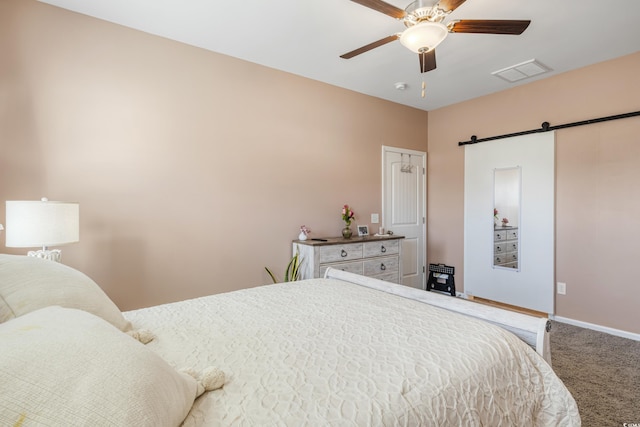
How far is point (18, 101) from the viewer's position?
2107 millimetres

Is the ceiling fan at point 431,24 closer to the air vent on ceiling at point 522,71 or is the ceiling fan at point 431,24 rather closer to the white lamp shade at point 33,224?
the air vent on ceiling at point 522,71

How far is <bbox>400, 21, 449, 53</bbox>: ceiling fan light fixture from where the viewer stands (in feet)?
5.83

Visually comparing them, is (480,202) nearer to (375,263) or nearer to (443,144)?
(443,144)

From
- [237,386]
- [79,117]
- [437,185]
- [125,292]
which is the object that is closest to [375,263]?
[437,185]

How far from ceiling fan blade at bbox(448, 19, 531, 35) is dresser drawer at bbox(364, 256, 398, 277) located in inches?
89.7

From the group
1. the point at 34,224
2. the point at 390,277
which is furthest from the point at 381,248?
the point at 34,224

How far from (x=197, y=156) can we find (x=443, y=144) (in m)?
3.42

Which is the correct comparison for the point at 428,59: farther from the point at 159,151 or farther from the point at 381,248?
the point at 159,151

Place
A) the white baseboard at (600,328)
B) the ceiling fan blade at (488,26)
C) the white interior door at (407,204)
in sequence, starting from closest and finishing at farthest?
1. the ceiling fan blade at (488,26)
2. the white baseboard at (600,328)
3. the white interior door at (407,204)

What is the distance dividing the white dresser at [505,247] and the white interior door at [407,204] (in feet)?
3.22

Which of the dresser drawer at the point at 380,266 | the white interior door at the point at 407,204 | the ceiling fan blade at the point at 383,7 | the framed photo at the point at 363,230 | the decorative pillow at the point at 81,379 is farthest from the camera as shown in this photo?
the white interior door at the point at 407,204

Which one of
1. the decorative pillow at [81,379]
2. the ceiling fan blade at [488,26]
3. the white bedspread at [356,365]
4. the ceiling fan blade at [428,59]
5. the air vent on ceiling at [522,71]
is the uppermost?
the air vent on ceiling at [522,71]

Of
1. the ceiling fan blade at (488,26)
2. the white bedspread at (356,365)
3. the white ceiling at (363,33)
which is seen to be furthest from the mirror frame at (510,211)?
the white bedspread at (356,365)

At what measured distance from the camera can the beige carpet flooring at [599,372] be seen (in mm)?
1783
